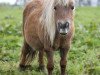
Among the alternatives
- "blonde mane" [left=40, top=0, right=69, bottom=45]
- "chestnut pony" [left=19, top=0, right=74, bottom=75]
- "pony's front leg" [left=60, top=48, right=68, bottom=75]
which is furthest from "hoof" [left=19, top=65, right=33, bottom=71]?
"blonde mane" [left=40, top=0, right=69, bottom=45]

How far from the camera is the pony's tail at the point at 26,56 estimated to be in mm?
7894

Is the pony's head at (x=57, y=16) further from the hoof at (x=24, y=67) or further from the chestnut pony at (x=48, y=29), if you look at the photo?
the hoof at (x=24, y=67)

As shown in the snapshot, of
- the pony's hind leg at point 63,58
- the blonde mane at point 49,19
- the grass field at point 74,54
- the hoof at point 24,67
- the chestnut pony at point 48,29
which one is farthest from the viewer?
the hoof at point 24,67

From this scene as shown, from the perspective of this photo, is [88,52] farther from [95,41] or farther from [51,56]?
[51,56]

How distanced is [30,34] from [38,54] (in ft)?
2.72

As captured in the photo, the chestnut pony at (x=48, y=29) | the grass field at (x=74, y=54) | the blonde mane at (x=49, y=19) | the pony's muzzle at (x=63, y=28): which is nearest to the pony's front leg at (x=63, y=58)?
the chestnut pony at (x=48, y=29)

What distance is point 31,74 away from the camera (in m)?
7.29

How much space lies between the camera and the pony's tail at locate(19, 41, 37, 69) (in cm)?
789

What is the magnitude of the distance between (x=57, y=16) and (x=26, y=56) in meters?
2.36

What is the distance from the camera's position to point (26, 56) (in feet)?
26.2

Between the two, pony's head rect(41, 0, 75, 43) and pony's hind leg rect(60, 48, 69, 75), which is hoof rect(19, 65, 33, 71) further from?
pony's head rect(41, 0, 75, 43)

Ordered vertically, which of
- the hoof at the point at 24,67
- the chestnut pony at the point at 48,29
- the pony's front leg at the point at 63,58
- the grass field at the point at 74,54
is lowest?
the hoof at the point at 24,67

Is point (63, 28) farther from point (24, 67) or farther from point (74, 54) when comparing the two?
point (74, 54)

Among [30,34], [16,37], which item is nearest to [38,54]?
[30,34]
